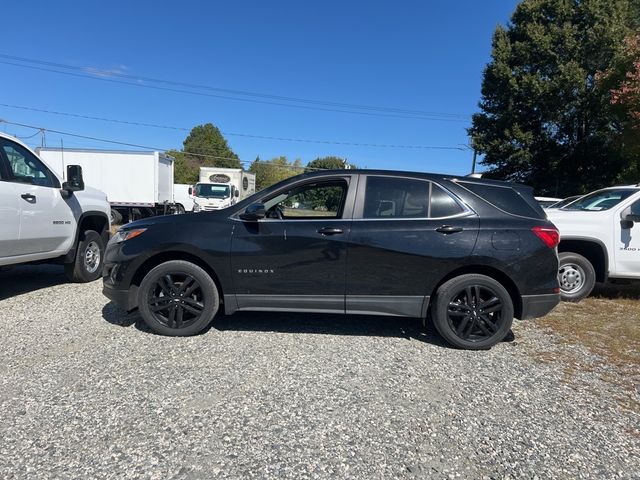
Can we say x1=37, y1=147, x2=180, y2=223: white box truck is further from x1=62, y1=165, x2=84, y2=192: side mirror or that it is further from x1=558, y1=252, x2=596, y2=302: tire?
x1=558, y1=252, x2=596, y2=302: tire

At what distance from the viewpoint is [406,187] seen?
14.4 feet

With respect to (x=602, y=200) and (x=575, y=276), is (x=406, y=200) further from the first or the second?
(x=602, y=200)

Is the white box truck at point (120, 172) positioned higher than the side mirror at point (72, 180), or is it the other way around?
the white box truck at point (120, 172)

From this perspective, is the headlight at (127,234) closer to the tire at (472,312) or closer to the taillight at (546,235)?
the tire at (472,312)

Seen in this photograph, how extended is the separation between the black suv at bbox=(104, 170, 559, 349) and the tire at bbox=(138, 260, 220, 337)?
0.01 meters

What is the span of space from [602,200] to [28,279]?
923cm

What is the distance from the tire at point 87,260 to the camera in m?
6.62

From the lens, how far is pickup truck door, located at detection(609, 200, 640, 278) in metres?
6.16

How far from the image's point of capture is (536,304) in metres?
4.21

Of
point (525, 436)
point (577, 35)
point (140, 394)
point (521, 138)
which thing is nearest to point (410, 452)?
point (525, 436)

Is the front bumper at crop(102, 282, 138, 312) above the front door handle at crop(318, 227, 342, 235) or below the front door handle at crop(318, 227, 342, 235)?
below

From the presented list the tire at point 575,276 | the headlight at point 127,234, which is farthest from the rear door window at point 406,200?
the tire at point 575,276

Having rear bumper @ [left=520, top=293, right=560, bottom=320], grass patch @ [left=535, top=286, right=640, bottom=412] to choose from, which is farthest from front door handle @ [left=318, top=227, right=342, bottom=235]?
grass patch @ [left=535, top=286, right=640, bottom=412]

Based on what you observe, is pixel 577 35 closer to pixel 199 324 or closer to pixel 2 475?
pixel 199 324
